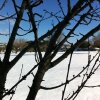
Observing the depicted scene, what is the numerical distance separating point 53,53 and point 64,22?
0.43ft

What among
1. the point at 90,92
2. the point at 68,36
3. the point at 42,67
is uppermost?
the point at 68,36

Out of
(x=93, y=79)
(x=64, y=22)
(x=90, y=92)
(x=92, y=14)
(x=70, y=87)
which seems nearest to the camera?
(x=64, y=22)

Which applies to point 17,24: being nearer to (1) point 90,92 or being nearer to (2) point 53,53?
(2) point 53,53

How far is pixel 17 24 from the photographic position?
1.25 meters

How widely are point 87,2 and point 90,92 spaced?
7.93 metres

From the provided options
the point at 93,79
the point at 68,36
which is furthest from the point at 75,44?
the point at 93,79

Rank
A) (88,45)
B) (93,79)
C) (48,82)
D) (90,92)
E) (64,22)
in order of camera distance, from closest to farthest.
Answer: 1. (64,22)
2. (88,45)
3. (90,92)
4. (48,82)
5. (93,79)

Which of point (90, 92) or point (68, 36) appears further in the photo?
point (90, 92)

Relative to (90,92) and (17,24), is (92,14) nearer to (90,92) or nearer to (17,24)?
(17,24)

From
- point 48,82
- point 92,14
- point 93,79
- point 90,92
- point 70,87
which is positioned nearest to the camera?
point 92,14

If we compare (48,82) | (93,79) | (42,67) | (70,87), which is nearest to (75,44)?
(42,67)

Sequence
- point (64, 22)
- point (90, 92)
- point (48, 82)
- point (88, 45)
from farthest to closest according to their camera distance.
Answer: point (48, 82) < point (90, 92) < point (88, 45) < point (64, 22)

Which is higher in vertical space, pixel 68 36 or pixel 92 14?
pixel 92 14

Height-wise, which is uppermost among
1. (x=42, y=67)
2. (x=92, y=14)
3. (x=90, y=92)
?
(x=92, y=14)
